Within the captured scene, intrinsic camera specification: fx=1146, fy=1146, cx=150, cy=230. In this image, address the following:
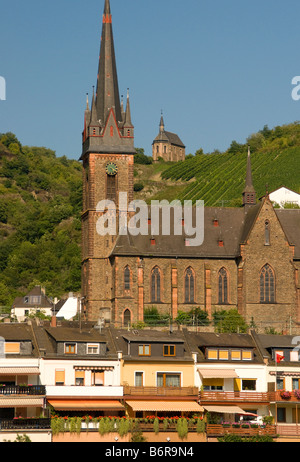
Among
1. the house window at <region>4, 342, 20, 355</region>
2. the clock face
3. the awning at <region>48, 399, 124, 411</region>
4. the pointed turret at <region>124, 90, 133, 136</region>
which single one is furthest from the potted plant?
the pointed turret at <region>124, 90, 133, 136</region>

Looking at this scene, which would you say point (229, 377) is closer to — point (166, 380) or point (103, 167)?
point (166, 380)

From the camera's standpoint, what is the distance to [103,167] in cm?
9388

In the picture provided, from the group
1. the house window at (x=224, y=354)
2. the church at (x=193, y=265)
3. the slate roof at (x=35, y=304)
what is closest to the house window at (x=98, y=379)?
the house window at (x=224, y=354)

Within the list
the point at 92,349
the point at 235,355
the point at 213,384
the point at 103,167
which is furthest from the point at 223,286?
the point at 92,349

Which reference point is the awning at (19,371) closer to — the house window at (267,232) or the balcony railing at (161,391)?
the balcony railing at (161,391)

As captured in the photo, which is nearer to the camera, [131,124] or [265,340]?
[265,340]

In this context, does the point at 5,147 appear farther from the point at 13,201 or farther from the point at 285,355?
the point at 285,355

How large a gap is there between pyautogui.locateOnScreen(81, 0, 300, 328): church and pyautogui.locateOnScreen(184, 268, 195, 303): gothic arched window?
0.08 metres

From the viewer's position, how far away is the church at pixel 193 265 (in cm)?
8881

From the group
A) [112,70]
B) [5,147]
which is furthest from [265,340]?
[5,147]

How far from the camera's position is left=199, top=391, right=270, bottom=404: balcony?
63.4 metres

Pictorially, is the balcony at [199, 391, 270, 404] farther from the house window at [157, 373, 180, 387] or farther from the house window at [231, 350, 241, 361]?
the house window at [231, 350, 241, 361]
